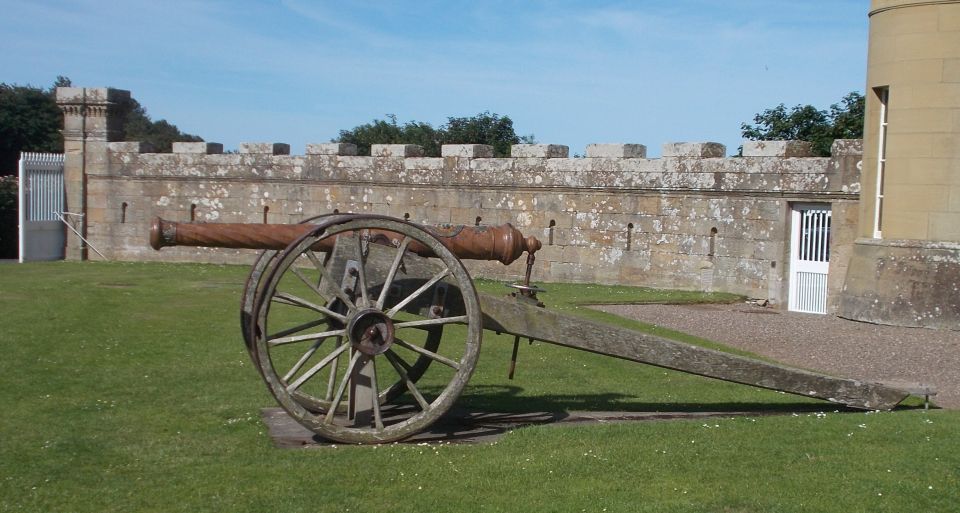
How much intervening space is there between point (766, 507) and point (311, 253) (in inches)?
124

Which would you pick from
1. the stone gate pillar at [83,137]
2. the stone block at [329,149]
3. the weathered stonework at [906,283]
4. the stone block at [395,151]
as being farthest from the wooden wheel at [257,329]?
the stone gate pillar at [83,137]

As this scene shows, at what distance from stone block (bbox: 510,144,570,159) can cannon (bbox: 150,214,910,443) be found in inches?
452

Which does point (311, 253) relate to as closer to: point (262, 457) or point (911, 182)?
point (262, 457)

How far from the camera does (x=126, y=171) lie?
76.5ft

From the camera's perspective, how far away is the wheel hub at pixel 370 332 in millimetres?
7238

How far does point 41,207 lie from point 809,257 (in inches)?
604

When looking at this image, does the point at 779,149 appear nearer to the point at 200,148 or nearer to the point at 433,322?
the point at 433,322


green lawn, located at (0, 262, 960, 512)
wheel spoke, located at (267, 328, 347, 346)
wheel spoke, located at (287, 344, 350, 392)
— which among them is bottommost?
green lawn, located at (0, 262, 960, 512)

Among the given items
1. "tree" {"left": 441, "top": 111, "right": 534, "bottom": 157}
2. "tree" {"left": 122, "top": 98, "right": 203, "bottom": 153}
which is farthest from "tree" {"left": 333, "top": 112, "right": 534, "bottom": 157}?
"tree" {"left": 122, "top": 98, "right": 203, "bottom": 153}

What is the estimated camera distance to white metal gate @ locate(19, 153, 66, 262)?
75.1 feet

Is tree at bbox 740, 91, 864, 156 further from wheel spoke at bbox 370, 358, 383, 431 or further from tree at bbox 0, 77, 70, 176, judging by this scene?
tree at bbox 0, 77, 70, 176

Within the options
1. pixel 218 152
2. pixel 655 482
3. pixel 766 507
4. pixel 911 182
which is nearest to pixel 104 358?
pixel 655 482

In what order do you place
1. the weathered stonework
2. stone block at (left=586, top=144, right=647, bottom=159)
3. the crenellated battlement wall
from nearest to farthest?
the weathered stonework, the crenellated battlement wall, stone block at (left=586, top=144, right=647, bottom=159)

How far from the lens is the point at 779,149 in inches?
671
